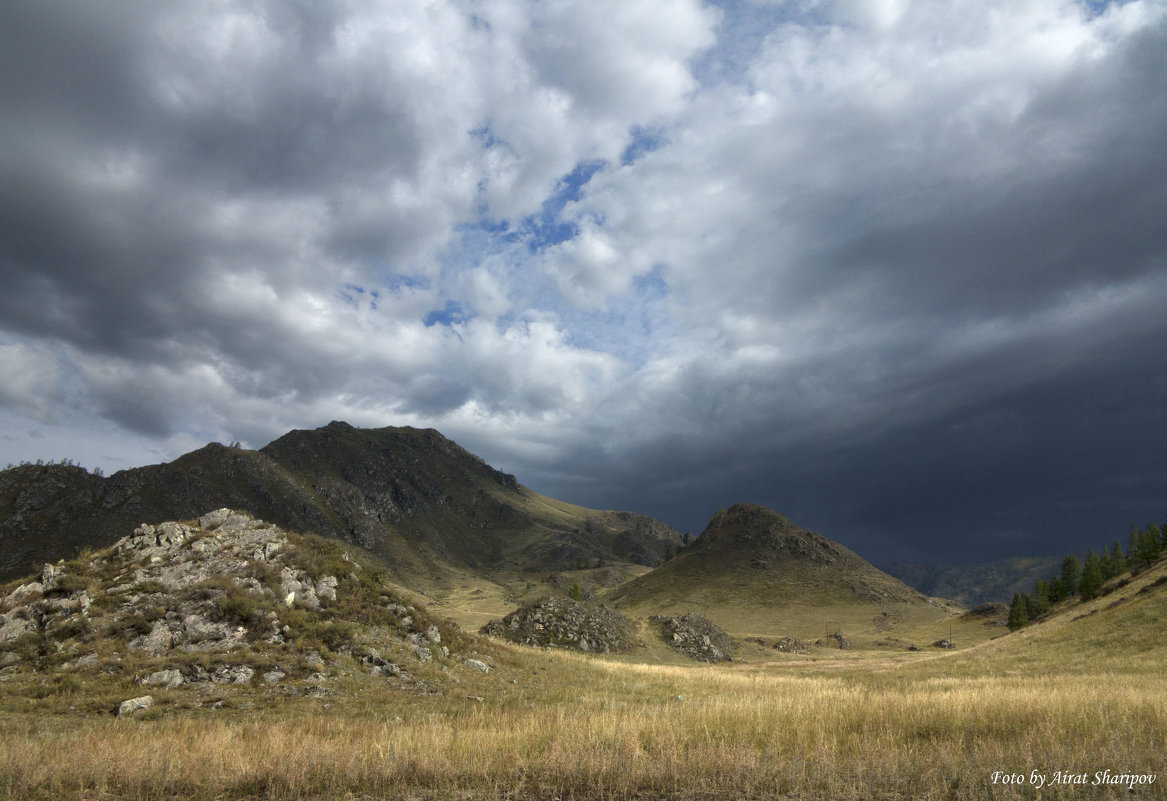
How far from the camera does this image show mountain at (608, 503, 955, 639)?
108 m

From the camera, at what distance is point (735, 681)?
26859mm

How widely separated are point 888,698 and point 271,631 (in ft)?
67.5

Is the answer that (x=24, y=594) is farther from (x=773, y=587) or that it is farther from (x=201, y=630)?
(x=773, y=587)

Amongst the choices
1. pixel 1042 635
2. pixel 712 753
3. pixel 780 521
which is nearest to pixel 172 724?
pixel 712 753

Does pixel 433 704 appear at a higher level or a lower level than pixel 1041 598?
higher

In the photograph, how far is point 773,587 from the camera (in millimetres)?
126875

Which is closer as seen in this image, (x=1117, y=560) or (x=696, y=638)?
(x=696, y=638)

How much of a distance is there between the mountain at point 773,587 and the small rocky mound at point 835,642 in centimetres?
753

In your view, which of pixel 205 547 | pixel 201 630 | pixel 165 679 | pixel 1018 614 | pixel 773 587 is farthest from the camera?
pixel 773 587

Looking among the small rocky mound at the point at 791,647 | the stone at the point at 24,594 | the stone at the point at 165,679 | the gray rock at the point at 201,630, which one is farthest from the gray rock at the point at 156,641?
the small rocky mound at the point at 791,647

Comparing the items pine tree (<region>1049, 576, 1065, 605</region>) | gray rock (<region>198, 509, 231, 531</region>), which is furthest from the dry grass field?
pine tree (<region>1049, 576, 1065, 605</region>)

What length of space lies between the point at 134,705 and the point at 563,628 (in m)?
38.5

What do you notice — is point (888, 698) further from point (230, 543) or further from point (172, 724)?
point (230, 543)

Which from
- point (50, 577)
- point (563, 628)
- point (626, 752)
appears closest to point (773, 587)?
point (563, 628)
